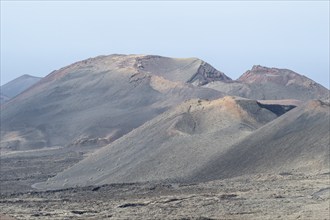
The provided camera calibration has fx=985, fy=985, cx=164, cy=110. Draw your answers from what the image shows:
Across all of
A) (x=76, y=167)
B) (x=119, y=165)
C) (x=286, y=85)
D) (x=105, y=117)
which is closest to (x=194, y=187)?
(x=119, y=165)

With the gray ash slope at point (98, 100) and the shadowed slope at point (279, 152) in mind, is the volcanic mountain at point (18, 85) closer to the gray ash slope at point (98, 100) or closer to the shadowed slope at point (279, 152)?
the gray ash slope at point (98, 100)

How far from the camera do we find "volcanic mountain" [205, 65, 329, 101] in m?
89.2

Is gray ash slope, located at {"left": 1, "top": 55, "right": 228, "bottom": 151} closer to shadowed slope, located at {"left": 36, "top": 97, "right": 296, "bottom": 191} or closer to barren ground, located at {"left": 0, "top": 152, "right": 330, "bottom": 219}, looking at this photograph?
shadowed slope, located at {"left": 36, "top": 97, "right": 296, "bottom": 191}

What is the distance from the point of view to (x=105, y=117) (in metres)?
80.4

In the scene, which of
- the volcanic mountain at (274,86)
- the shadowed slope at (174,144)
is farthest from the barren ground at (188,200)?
the volcanic mountain at (274,86)

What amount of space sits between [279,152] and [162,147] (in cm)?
744

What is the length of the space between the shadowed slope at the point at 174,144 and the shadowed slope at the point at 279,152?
3.49ft

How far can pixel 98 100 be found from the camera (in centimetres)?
8619

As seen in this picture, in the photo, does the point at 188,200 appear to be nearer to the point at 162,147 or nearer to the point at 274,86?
the point at 162,147

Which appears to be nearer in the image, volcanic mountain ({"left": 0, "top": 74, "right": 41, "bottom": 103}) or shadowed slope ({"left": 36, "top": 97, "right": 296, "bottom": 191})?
shadowed slope ({"left": 36, "top": 97, "right": 296, "bottom": 191})

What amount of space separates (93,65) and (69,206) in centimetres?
5487

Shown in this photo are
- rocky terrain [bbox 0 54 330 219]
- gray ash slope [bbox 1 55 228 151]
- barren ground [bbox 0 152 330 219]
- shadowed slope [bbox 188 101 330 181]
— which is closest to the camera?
barren ground [bbox 0 152 330 219]

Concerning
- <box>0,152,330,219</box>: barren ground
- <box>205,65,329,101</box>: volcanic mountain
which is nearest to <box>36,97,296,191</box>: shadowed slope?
<box>0,152,330,219</box>: barren ground

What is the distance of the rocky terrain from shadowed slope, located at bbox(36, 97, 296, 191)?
0.09 m
